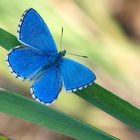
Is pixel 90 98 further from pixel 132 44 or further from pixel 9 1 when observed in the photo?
pixel 132 44

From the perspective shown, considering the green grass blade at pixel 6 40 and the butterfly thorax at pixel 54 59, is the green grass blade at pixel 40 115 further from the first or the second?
the butterfly thorax at pixel 54 59

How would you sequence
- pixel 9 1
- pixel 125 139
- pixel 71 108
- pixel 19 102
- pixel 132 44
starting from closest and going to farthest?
pixel 19 102, pixel 9 1, pixel 71 108, pixel 125 139, pixel 132 44

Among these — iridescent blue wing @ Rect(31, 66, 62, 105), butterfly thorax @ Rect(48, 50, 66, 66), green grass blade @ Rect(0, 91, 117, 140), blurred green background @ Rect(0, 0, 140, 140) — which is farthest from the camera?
blurred green background @ Rect(0, 0, 140, 140)

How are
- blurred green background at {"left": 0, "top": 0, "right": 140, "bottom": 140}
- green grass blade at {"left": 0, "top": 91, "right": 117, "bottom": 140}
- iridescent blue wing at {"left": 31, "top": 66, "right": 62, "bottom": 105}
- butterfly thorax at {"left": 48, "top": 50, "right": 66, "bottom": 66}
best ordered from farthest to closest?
blurred green background at {"left": 0, "top": 0, "right": 140, "bottom": 140}, butterfly thorax at {"left": 48, "top": 50, "right": 66, "bottom": 66}, iridescent blue wing at {"left": 31, "top": 66, "right": 62, "bottom": 105}, green grass blade at {"left": 0, "top": 91, "right": 117, "bottom": 140}

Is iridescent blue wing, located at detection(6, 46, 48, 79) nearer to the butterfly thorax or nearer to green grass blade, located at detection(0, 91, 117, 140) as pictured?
the butterfly thorax

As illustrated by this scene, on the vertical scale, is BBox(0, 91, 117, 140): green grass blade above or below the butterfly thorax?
below

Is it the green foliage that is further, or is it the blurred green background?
the blurred green background

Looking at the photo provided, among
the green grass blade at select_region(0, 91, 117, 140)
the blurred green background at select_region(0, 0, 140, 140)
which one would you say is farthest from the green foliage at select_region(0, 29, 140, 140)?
the blurred green background at select_region(0, 0, 140, 140)

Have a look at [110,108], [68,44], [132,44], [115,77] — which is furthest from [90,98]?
[132,44]

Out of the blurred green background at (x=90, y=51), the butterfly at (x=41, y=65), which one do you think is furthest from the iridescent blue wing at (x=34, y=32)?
the blurred green background at (x=90, y=51)
